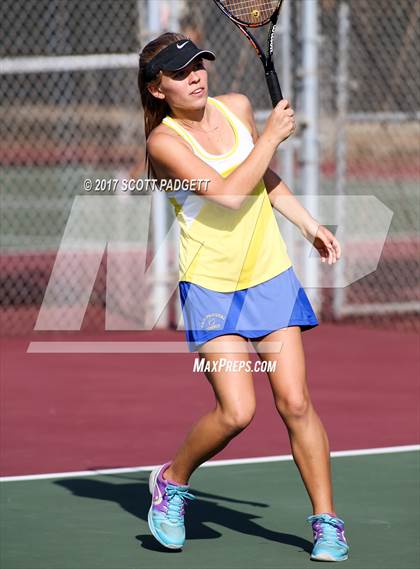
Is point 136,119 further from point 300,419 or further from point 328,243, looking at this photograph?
point 300,419

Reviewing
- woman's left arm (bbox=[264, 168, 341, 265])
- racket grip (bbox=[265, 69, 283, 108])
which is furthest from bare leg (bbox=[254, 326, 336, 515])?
racket grip (bbox=[265, 69, 283, 108])

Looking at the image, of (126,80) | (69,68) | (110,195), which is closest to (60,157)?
(126,80)

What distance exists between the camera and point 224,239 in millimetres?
5500

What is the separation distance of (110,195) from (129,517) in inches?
352

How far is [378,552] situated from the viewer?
5.42 meters

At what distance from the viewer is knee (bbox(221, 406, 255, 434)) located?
539 cm

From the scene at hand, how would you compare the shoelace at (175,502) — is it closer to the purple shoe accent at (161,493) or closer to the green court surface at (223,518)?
the purple shoe accent at (161,493)

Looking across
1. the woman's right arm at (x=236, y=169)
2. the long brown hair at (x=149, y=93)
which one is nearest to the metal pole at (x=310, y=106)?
the long brown hair at (x=149, y=93)

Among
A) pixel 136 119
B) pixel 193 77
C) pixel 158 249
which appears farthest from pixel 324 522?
pixel 136 119

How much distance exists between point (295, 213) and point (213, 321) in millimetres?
570

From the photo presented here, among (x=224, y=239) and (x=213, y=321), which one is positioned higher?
(x=224, y=239)

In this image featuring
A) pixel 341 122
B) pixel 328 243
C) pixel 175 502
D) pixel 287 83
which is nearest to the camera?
pixel 328 243

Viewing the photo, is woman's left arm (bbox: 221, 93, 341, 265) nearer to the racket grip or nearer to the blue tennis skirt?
the blue tennis skirt

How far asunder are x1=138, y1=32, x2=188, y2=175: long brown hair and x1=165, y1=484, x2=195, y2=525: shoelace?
128 cm
